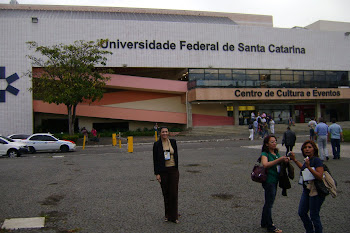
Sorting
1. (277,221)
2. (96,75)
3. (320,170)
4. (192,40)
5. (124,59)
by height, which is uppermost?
(192,40)

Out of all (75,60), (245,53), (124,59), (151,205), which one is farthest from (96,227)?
(245,53)

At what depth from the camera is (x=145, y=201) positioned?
286 inches

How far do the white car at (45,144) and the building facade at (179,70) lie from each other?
15.1 meters

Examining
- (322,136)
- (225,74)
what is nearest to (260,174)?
(322,136)

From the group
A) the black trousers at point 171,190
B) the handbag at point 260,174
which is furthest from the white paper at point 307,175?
the black trousers at point 171,190

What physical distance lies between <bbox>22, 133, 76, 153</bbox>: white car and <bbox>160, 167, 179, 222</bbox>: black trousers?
1747cm

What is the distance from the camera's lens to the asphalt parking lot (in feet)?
18.4

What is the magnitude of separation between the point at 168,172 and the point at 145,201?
6.15 ft

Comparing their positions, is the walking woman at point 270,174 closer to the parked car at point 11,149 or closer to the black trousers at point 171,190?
the black trousers at point 171,190

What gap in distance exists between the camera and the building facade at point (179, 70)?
3541cm

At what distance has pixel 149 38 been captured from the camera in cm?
3788

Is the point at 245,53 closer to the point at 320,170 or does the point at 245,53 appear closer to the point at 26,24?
the point at 26,24

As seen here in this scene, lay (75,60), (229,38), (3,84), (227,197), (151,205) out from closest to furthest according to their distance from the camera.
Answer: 1. (151,205)
2. (227,197)
3. (75,60)
4. (3,84)
5. (229,38)

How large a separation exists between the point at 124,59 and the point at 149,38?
13.3 feet
